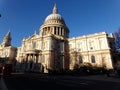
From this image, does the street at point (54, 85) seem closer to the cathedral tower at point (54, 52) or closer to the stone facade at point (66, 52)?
the stone facade at point (66, 52)

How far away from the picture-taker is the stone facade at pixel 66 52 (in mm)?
46125

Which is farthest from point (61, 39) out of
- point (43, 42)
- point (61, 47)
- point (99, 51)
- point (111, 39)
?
point (111, 39)

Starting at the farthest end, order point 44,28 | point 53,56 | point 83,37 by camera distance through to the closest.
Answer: point 44,28 → point 83,37 → point 53,56

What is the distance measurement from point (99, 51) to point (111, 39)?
8.48 metres

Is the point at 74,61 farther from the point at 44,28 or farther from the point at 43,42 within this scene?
the point at 44,28

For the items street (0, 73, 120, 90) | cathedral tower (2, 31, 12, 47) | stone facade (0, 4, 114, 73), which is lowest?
street (0, 73, 120, 90)

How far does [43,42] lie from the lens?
5338 centimetres

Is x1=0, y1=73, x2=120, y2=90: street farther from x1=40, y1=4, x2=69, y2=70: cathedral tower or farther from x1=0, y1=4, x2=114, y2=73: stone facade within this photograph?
x1=40, y1=4, x2=69, y2=70: cathedral tower

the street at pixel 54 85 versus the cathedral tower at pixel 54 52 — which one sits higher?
the cathedral tower at pixel 54 52

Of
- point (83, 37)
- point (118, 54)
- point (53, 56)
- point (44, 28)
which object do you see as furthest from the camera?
point (44, 28)

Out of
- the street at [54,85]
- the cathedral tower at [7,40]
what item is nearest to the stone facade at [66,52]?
the street at [54,85]

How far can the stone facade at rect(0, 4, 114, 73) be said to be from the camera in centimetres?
4612

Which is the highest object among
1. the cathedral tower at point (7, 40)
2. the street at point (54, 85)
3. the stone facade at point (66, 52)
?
the cathedral tower at point (7, 40)

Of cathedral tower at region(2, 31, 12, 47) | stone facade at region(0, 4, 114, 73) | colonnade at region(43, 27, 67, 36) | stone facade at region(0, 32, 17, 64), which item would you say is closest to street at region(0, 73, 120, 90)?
stone facade at region(0, 4, 114, 73)
